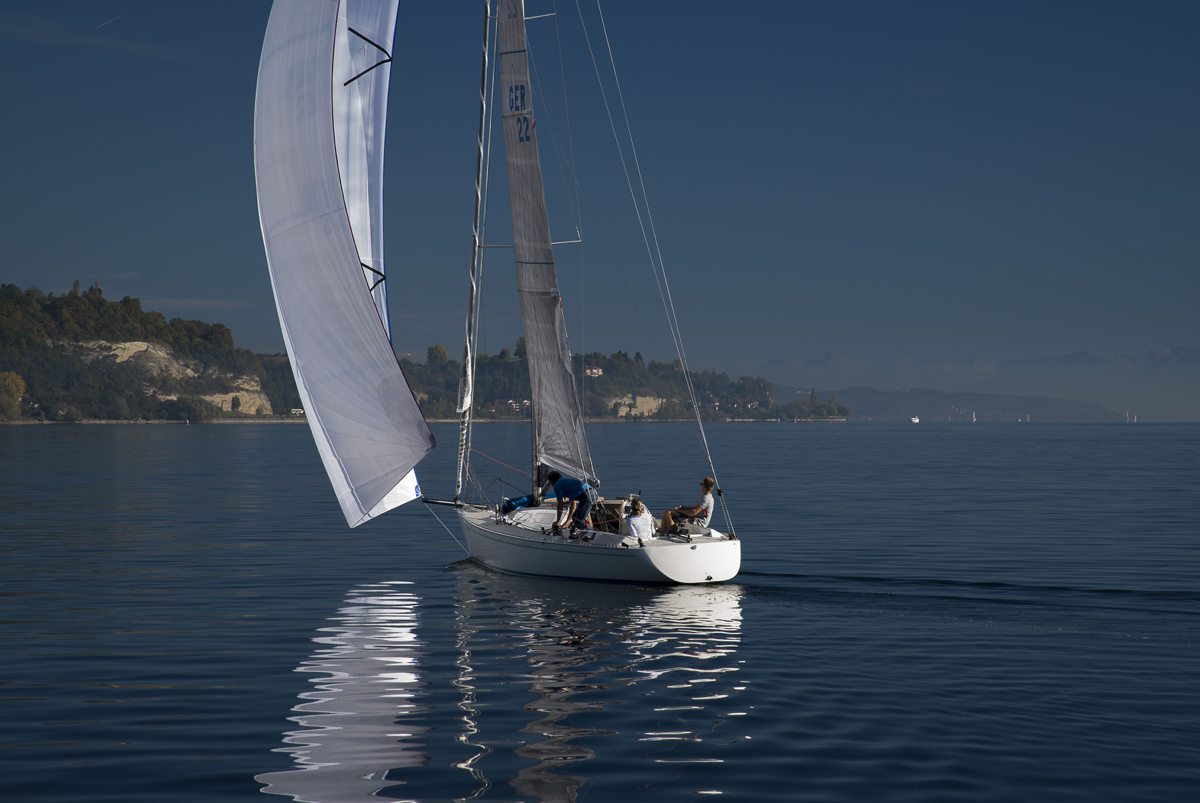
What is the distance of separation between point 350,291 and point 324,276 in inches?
20.9

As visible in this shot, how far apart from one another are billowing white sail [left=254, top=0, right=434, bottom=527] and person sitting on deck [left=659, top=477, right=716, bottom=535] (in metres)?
4.71

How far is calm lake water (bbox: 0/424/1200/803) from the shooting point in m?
7.10

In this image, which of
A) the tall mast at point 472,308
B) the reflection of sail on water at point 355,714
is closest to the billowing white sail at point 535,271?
the tall mast at point 472,308

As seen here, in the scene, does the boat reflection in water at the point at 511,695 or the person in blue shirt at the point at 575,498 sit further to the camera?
the person in blue shirt at the point at 575,498

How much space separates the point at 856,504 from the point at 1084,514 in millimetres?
7544

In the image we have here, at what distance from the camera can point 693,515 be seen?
631 inches

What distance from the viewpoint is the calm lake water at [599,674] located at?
7102mm

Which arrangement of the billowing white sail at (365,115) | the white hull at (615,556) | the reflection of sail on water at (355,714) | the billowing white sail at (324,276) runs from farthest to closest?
the white hull at (615,556) → the billowing white sail at (365,115) → the billowing white sail at (324,276) → the reflection of sail on water at (355,714)

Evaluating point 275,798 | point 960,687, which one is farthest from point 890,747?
point 275,798

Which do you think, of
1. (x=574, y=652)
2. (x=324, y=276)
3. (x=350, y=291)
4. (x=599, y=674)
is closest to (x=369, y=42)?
(x=324, y=276)

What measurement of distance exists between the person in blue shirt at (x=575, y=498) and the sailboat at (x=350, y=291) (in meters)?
0.31

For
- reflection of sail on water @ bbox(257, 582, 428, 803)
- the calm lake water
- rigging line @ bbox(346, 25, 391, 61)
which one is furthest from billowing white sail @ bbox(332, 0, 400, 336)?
the calm lake water

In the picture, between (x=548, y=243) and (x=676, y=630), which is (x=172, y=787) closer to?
(x=676, y=630)

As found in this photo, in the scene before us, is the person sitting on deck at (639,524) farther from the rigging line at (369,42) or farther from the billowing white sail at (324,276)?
the rigging line at (369,42)
